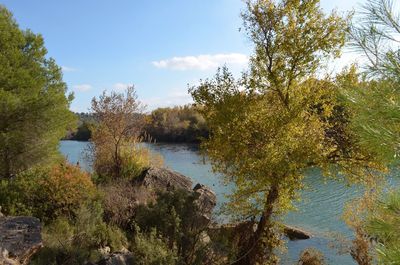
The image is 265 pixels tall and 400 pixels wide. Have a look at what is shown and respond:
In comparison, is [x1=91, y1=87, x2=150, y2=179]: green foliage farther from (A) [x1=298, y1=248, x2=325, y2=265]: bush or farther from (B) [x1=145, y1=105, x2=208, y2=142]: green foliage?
(B) [x1=145, y1=105, x2=208, y2=142]: green foliage

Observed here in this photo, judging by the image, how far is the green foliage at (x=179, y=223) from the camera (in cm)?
899

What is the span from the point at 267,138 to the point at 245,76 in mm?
2008

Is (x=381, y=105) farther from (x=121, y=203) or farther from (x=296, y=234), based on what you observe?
(x=296, y=234)

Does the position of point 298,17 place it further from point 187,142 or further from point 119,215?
point 187,142

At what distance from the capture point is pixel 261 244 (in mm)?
12188

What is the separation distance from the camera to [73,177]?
11.7 metres

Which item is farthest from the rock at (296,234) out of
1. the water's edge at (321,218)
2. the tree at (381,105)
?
the tree at (381,105)

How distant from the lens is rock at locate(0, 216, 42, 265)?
7.92 metres

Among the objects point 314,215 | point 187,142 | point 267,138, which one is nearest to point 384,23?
point 267,138

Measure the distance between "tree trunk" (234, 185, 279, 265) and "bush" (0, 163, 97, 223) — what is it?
4.98 metres

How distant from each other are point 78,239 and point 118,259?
1.51 m

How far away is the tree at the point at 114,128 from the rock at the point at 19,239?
356 inches

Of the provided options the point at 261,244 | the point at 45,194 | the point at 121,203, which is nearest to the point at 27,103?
the point at 45,194

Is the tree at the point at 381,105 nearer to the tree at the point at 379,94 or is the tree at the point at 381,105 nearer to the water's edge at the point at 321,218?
the tree at the point at 379,94
